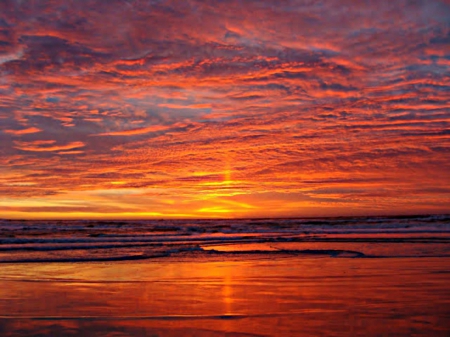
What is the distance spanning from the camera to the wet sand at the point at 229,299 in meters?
5.97

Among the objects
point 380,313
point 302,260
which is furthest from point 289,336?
point 302,260

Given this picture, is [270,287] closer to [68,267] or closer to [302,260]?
[302,260]

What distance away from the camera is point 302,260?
543 inches

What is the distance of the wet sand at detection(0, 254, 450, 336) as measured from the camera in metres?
5.97

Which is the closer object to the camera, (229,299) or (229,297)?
(229,299)

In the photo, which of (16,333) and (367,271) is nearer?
(16,333)

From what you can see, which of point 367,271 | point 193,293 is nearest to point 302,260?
point 367,271

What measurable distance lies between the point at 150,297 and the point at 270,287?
7.86 ft

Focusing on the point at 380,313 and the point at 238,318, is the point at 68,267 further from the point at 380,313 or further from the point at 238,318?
the point at 380,313

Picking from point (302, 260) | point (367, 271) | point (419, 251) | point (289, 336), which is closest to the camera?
point (289, 336)

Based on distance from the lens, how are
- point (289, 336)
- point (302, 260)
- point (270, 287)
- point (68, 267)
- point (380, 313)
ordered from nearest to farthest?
point (289, 336)
point (380, 313)
point (270, 287)
point (68, 267)
point (302, 260)

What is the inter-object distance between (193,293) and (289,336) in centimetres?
331

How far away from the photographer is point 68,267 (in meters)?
12.8

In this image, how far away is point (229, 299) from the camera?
26.0 ft
